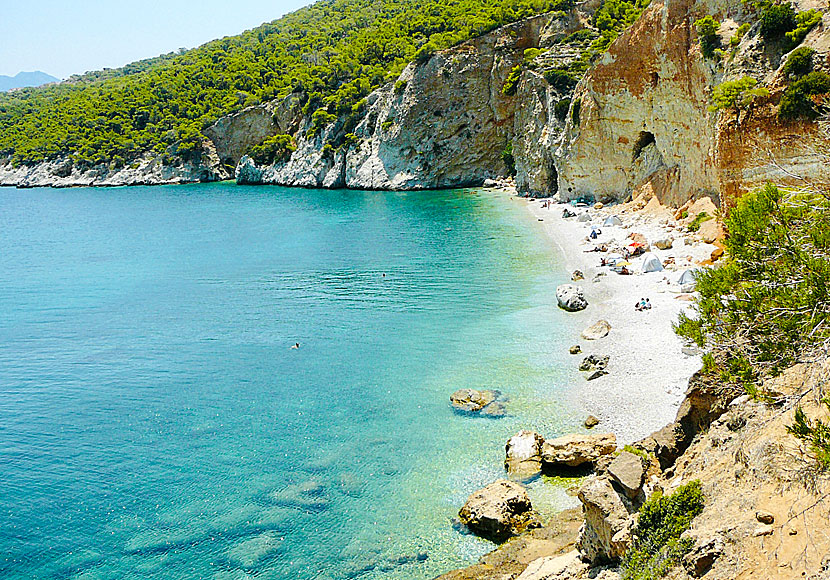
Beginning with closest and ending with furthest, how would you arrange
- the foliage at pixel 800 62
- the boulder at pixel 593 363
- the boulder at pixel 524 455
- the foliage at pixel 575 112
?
the boulder at pixel 524 455, the boulder at pixel 593 363, the foliage at pixel 800 62, the foliage at pixel 575 112

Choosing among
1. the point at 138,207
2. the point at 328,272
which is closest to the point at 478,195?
the point at 328,272

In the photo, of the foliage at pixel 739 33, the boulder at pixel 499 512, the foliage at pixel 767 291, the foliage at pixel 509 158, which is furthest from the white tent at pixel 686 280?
the foliage at pixel 509 158

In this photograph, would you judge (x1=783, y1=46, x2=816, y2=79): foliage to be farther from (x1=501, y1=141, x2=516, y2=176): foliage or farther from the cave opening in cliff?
(x1=501, y1=141, x2=516, y2=176): foliage

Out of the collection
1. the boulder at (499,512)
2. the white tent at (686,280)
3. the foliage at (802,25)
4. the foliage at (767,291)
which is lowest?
the boulder at (499,512)

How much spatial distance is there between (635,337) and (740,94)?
1498cm

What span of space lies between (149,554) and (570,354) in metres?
17.6

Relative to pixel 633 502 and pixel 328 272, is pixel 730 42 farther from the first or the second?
pixel 633 502

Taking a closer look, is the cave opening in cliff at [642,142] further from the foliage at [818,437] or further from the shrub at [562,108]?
the foliage at [818,437]

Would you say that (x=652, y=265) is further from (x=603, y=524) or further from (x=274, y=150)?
(x=274, y=150)

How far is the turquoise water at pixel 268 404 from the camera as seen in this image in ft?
50.6

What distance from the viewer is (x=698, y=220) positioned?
130 feet

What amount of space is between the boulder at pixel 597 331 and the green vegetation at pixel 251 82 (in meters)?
69.8

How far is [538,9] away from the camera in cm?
8456

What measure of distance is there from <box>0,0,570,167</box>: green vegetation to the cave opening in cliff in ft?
130
